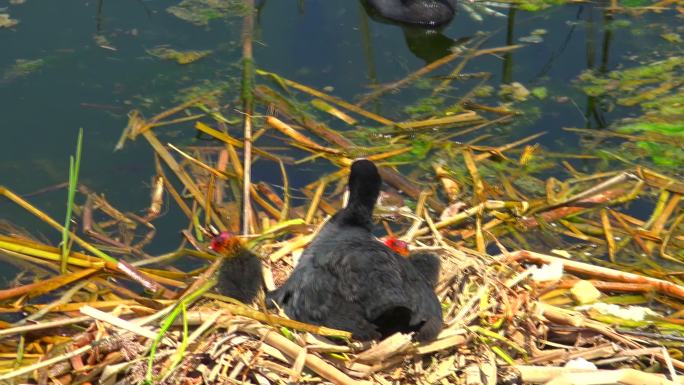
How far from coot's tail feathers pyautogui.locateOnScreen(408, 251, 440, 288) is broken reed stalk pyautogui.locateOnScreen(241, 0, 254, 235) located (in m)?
0.94

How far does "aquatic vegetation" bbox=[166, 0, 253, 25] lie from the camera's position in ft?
23.0

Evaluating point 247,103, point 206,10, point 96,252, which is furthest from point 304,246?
point 206,10

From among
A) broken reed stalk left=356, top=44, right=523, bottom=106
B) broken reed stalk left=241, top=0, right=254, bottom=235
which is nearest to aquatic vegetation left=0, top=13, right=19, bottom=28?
broken reed stalk left=241, top=0, right=254, bottom=235

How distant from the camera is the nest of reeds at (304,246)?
3531 millimetres

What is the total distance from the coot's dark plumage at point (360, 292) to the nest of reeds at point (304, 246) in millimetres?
72

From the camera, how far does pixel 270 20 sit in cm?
699

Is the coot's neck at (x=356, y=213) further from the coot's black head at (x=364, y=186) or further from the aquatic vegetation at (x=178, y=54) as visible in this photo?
the aquatic vegetation at (x=178, y=54)

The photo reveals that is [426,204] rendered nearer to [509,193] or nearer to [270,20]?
[509,193]

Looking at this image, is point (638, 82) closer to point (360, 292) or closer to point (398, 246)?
point (398, 246)

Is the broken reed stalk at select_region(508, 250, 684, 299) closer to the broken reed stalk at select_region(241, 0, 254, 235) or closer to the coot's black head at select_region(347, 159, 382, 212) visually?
the coot's black head at select_region(347, 159, 382, 212)

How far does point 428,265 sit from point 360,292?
637 millimetres

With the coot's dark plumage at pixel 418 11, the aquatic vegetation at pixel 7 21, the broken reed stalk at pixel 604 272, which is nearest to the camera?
the broken reed stalk at pixel 604 272

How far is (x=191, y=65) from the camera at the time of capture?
645 centimetres

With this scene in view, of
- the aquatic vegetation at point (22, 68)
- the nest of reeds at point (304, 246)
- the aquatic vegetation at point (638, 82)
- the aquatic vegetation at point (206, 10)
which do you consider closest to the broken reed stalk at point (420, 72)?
the nest of reeds at point (304, 246)
